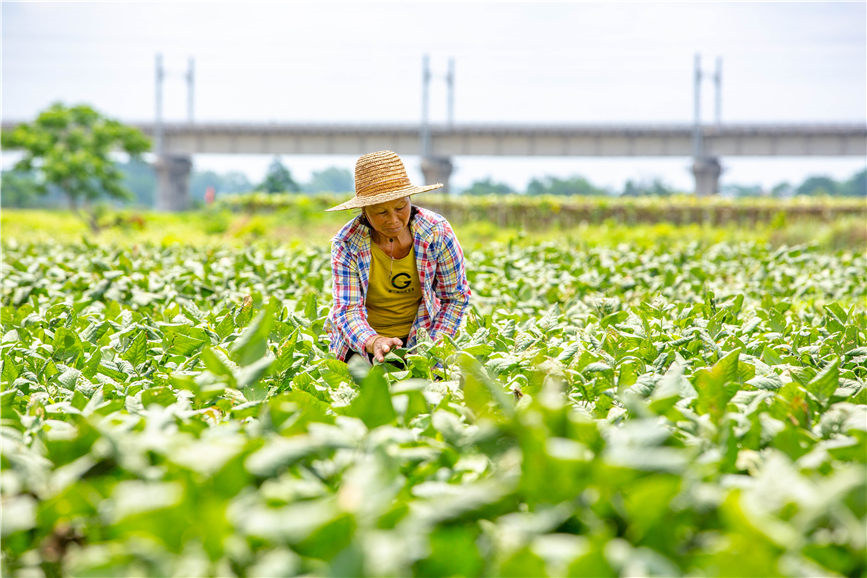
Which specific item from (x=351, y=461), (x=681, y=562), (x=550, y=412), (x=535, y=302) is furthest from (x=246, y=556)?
(x=535, y=302)

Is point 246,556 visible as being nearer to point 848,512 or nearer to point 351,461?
point 351,461

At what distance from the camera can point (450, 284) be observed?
4406 millimetres

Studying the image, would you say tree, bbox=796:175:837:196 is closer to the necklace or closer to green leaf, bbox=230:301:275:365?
the necklace

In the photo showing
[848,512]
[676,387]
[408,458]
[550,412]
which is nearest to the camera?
[848,512]

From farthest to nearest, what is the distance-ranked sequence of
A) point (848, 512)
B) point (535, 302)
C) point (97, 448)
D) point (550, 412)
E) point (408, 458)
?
point (535, 302)
point (408, 458)
point (97, 448)
point (550, 412)
point (848, 512)

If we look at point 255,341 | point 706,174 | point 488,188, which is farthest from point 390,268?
point 488,188

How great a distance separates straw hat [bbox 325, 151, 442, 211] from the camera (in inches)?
157

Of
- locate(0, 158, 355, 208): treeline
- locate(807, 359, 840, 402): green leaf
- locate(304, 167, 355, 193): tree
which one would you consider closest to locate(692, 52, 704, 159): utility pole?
locate(0, 158, 355, 208): treeline

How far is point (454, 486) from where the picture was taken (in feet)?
5.74

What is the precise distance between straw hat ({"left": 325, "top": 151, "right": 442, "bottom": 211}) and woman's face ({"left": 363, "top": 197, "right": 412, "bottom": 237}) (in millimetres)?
67

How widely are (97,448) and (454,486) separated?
69 cm

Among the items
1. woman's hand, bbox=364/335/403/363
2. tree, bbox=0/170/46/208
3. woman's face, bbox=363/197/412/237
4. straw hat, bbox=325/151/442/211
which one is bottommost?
woman's hand, bbox=364/335/403/363

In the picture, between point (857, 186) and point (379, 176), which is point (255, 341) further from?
point (857, 186)

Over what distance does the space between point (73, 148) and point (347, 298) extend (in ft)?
156
